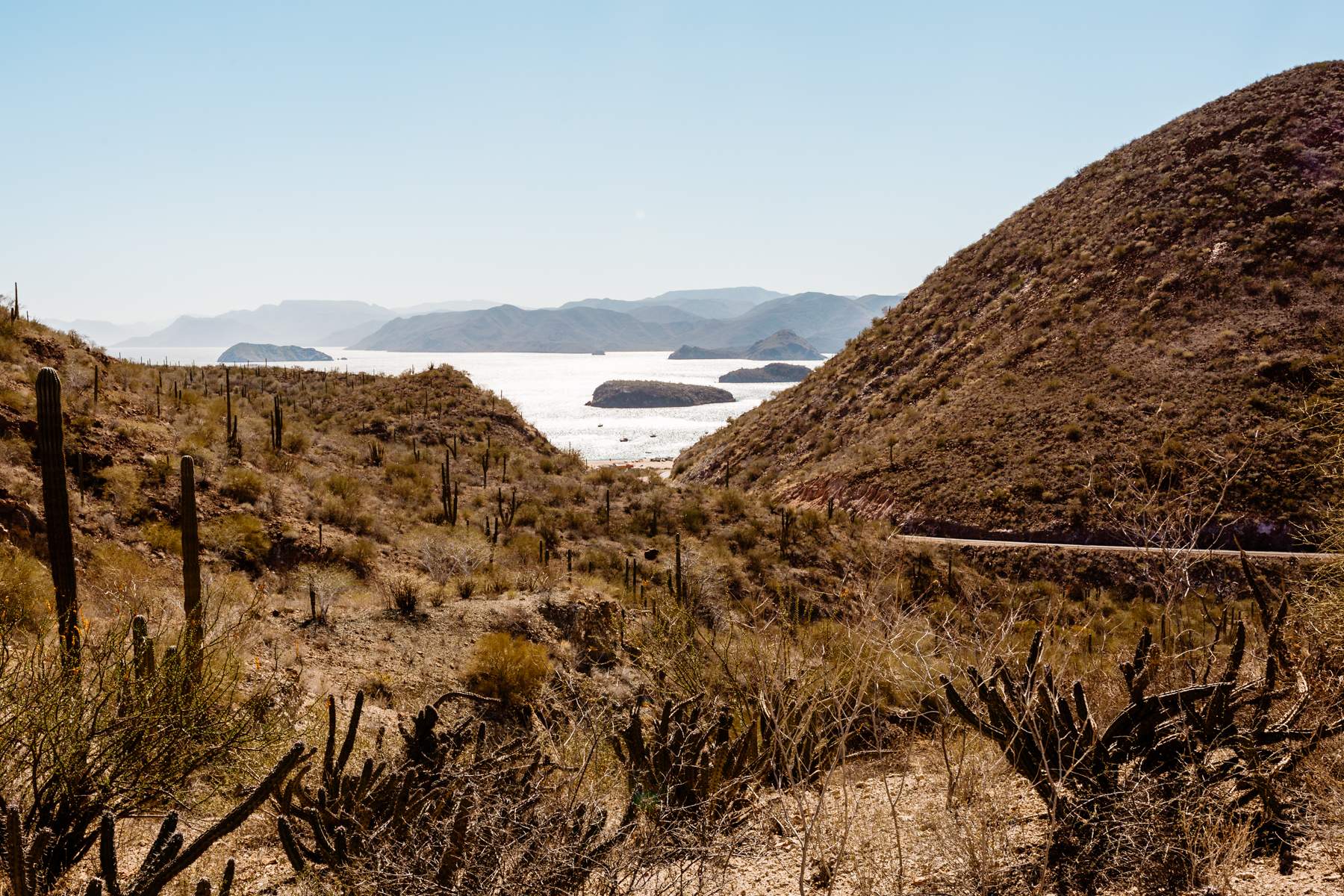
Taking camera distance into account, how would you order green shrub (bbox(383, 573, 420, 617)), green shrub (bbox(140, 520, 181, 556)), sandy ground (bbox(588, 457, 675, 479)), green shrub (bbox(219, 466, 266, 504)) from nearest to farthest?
green shrub (bbox(383, 573, 420, 617)) < green shrub (bbox(140, 520, 181, 556)) < green shrub (bbox(219, 466, 266, 504)) < sandy ground (bbox(588, 457, 675, 479))

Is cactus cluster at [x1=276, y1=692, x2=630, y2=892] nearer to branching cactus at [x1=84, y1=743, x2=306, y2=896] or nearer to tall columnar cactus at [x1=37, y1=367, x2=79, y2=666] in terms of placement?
branching cactus at [x1=84, y1=743, x2=306, y2=896]

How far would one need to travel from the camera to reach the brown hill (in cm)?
2811

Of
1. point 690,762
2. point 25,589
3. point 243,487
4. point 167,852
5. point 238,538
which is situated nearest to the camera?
point 167,852

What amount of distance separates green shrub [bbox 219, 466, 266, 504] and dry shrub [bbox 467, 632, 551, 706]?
9253mm

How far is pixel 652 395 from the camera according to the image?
12594cm

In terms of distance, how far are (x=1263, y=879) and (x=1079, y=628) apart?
174 inches

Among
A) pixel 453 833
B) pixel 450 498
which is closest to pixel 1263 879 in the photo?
pixel 453 833

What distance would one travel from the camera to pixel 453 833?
497 centimetres

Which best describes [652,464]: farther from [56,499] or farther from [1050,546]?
[56,499]

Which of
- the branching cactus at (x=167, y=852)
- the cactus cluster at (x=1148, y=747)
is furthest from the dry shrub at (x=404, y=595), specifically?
the cactus cluster at (x=1148, y=747)

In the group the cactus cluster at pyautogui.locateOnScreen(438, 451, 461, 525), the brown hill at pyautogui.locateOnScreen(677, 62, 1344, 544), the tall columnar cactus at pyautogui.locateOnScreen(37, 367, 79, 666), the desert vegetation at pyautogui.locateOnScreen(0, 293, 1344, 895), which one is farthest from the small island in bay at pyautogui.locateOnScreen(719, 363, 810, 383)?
the tall columnar cactus at pyautogui.locateOnScreen(37, 367, 79, 666)

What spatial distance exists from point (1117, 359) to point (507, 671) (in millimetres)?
32244

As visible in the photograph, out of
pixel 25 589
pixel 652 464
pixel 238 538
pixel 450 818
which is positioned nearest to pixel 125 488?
pixel 238 538

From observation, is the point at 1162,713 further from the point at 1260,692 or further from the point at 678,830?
the point at 678,830
